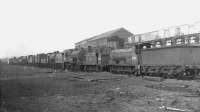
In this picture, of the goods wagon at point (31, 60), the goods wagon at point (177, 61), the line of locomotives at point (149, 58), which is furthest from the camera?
the goods wagon at point (31, 60)

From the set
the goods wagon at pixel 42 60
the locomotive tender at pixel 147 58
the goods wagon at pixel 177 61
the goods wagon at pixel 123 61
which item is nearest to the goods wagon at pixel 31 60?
the goods wagon at pixel 42 60

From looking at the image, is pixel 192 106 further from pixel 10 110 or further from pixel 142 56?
pixel 142 56

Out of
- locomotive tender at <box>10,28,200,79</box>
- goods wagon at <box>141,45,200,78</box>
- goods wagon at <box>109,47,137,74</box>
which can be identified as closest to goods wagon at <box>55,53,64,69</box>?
locomotive tender at <box>10,28,200,79</box>

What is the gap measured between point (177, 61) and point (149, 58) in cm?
334

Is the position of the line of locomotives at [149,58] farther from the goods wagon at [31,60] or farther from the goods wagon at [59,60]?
the goods wagon at [31,60]

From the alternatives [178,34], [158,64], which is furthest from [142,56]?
[178,34]

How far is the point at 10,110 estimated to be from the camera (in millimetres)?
6859

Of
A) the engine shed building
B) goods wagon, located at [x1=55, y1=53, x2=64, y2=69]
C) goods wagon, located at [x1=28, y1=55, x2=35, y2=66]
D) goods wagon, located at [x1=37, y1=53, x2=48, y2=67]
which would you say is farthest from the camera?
goods wagon, located at [x1=28, y1=55, x2=35, y2=66]

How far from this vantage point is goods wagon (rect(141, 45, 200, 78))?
16203 mm

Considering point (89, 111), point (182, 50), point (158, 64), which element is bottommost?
point (89, 111)

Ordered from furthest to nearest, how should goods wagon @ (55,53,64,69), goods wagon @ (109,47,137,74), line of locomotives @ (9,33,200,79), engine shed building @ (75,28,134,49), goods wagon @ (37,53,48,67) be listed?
goods wagon @ (37,53,48,67) < engine shed building @ (75,28,134,49) < goods wagon @ (55,53,64,69) < goods wagon @ (109,47,137,74) < line of locomotives @ (9,33,200,79)

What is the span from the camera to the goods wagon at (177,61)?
53.2ft

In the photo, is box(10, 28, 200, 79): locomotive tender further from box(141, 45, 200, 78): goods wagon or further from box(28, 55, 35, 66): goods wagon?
box(28, 55, 35, 66): goods wagon

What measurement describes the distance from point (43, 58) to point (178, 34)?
1419 inches
